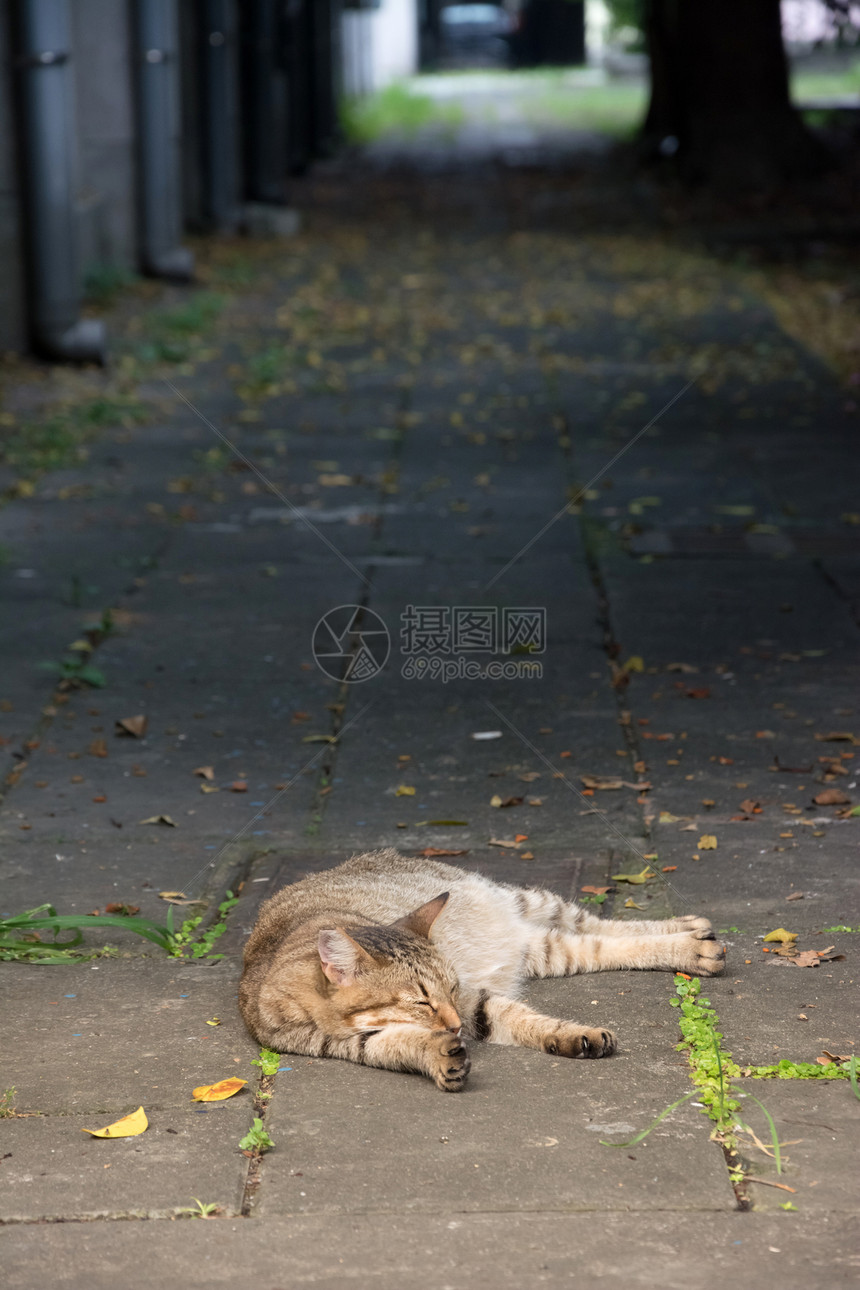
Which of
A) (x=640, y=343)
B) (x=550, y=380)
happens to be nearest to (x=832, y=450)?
(x=550, y=380)

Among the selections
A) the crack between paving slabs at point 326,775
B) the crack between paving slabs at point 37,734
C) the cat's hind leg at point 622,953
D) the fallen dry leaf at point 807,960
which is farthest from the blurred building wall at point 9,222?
the fallen dry leaf at point 807,960

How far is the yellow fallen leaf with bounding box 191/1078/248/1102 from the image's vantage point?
322 centimetres

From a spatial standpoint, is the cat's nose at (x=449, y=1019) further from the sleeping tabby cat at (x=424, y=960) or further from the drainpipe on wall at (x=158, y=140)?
the drainpipe on wall at (x=158, y=140)

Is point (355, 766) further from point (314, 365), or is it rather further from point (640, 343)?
point (640, 343)

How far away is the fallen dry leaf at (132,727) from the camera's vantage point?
210 inches

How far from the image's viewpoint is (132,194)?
1536 centimetres

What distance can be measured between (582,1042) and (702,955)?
18.6 inches

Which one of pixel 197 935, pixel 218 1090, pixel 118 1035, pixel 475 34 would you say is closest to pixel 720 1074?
pixel 218 1090

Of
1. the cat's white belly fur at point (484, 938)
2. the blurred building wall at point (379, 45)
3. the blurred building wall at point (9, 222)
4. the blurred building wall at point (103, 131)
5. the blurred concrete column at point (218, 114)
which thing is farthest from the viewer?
the blurred building wall at point (379, 45)

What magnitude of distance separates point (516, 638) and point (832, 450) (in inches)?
152

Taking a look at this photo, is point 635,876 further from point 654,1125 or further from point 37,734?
point 37,734

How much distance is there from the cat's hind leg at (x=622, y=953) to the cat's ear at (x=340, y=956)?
0.55m

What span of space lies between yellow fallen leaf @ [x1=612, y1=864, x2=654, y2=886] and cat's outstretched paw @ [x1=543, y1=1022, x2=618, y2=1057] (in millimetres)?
881

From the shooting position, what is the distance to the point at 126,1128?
123 inches
